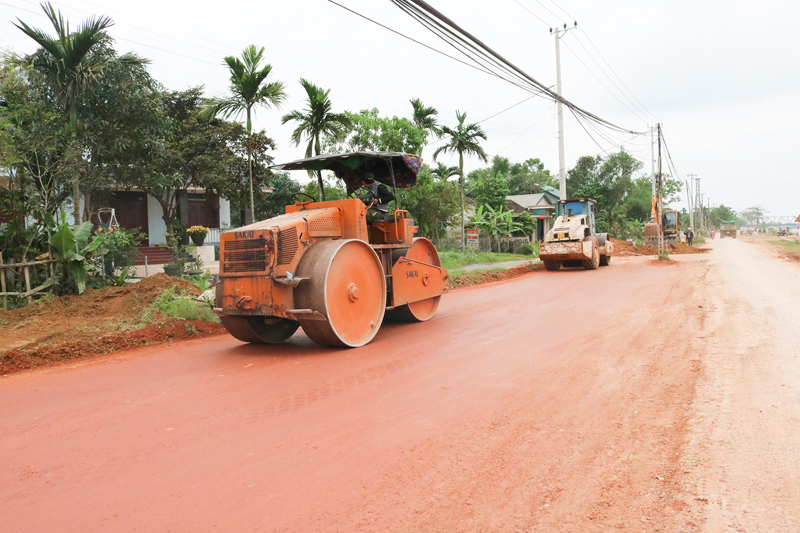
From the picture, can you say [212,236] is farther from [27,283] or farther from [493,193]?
[493,193]

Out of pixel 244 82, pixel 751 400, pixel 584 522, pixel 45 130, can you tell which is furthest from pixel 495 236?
pixel 584 522

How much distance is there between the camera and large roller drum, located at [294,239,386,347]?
702cm

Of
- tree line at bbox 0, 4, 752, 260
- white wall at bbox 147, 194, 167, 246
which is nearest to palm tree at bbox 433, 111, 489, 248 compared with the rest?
tree line at bbox 0, 4, 752, 260

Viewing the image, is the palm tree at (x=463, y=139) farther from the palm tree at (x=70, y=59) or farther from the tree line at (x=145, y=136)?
the palm tree at (x=70, y=59)

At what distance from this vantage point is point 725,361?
6.25m

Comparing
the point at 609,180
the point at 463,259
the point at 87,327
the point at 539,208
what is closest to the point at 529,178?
the point at 609,180

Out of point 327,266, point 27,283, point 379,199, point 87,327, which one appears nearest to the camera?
point 327,266

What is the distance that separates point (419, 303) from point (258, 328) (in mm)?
2998

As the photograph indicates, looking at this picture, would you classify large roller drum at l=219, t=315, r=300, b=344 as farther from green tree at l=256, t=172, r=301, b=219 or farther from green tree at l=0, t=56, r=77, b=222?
green tree at l=256, t=172, r=301, b=219

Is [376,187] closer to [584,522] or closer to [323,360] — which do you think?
[323,360]

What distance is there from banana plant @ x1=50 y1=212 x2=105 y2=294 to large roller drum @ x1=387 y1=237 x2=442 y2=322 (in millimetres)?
6213

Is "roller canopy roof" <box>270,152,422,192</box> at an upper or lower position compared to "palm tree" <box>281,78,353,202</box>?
lower

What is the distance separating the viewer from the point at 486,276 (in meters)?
18.5

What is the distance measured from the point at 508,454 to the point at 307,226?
14.6 ft
